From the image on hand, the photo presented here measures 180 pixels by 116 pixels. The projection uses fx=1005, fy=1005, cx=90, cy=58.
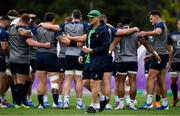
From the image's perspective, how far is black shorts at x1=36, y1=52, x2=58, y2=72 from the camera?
27047mm

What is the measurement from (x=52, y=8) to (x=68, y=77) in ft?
143

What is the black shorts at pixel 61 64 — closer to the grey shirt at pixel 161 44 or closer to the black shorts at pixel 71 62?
the black shorts at pixel 71 62

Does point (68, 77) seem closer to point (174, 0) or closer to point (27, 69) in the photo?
point (27, 69)

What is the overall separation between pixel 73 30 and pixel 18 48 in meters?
1.58

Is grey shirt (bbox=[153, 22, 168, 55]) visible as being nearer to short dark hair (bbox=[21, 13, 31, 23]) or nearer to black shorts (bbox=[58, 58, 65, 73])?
black shorts (bbox=[58, 58, 65, 73])

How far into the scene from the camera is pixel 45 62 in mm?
27047

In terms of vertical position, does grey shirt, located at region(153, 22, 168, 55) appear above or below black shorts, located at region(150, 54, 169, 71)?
above

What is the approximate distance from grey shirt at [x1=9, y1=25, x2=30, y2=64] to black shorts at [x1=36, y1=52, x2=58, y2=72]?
49 cm

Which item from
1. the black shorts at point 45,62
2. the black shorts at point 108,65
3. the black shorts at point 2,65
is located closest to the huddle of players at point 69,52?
the black shorts at point 45,62

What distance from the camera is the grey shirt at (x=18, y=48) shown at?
2736 cm

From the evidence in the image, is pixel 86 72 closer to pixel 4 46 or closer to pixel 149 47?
pixel 149 47

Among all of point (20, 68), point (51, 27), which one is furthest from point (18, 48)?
point (51, 27)

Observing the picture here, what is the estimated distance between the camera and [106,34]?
24.8 m

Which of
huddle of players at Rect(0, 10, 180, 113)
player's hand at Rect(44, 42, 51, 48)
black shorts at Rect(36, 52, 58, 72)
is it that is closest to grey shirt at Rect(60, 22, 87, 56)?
huddle of players at Rect(0, 10, 180, 113)
